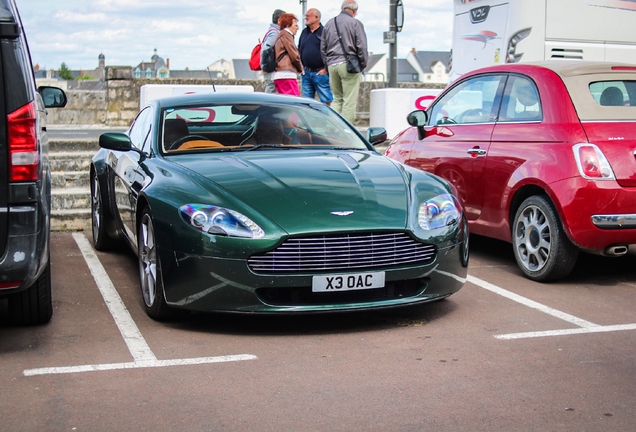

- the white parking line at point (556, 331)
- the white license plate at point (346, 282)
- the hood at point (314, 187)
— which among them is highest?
the hood at point (314, 187)

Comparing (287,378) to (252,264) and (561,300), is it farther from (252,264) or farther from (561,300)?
(561,300)

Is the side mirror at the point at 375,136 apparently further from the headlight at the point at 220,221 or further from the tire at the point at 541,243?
the headlight at the point at 220,221

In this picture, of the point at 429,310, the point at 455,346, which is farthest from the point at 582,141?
the point at 455,346

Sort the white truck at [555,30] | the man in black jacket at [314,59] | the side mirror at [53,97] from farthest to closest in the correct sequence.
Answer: the man in black jacket at [314,59], the white truck at [555,30], the side mirror at [53,97]

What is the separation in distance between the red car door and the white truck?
4639 mm

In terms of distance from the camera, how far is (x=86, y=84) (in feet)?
286

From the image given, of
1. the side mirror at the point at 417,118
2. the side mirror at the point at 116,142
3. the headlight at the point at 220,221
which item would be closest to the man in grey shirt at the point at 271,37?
the side mirror at the point at 417,118

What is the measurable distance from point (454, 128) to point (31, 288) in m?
4.09

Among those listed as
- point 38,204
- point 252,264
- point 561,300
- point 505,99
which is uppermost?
point 505,99

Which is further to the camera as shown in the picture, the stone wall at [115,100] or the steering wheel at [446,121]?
the stone wall at [115,100]

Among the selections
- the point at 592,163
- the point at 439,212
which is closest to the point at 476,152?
the point at 592,163

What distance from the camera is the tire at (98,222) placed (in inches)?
316

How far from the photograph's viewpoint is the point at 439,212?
221 inches

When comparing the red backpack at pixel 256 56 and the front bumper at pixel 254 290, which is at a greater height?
the red backpack at pixel 256 56
